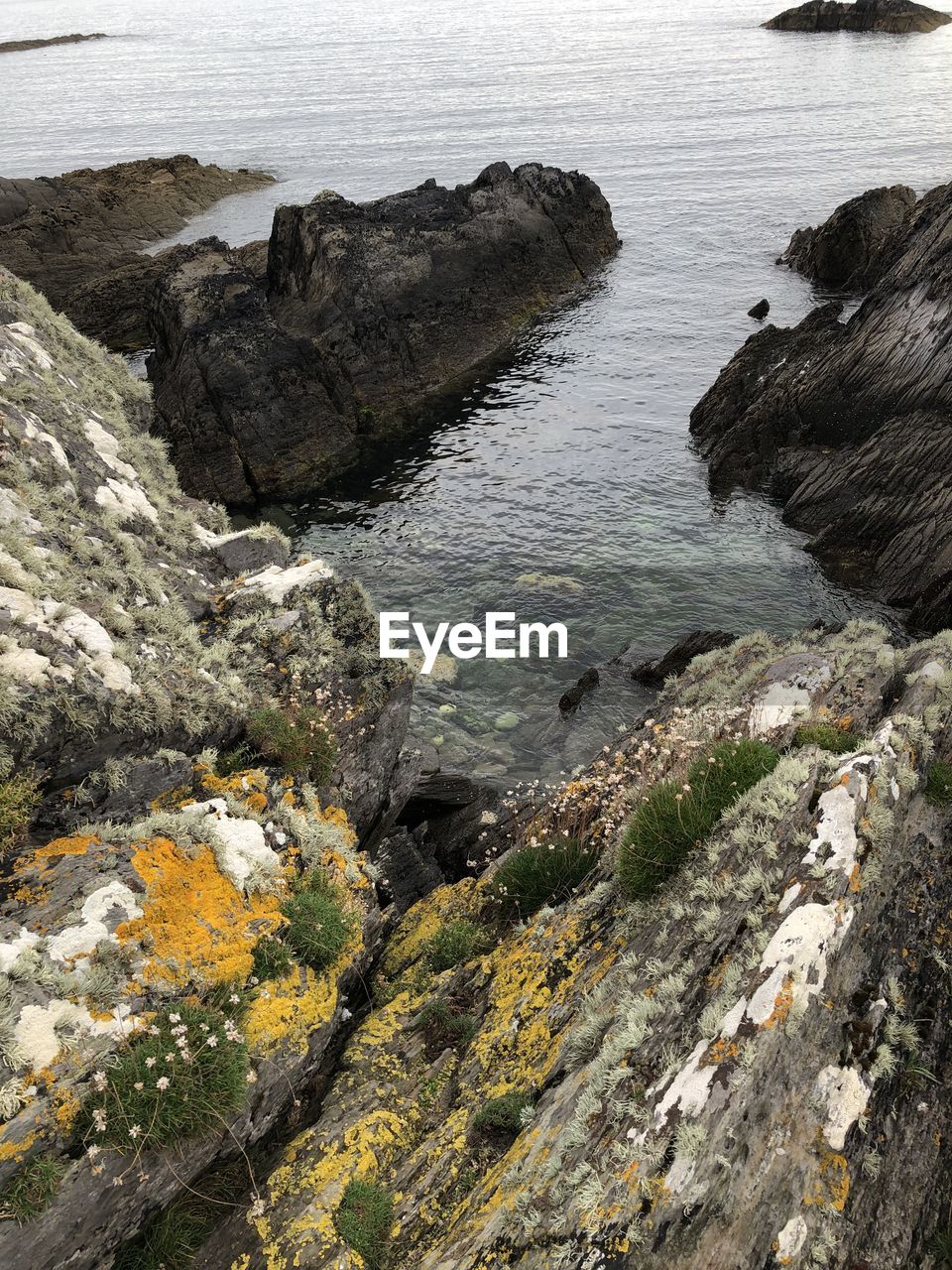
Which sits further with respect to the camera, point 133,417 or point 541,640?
point 541,640

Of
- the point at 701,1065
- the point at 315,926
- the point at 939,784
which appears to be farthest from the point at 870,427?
the point at 701,1065

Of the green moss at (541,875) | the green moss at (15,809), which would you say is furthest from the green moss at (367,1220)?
the green moss at (15,809)

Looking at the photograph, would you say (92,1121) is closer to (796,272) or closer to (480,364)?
(480,364)

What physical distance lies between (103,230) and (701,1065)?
61.9 m

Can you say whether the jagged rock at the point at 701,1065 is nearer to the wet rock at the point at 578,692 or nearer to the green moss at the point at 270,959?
the green moss at the point at 270,959

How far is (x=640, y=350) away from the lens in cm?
4072

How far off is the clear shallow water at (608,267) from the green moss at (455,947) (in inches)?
333

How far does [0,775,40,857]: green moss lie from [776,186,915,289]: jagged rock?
153 feet

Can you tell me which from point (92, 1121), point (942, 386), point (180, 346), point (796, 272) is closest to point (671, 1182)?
point (92, 1121)

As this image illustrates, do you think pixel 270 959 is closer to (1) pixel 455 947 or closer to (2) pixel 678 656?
(1) pixel 455 947

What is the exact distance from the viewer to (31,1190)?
5.94 meters

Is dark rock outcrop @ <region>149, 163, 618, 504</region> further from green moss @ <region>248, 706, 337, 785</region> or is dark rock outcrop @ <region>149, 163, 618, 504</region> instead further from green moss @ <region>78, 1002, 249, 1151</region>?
green moss @ <region>78, 1002, 249, 1151</region>

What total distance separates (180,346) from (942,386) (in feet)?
89.9

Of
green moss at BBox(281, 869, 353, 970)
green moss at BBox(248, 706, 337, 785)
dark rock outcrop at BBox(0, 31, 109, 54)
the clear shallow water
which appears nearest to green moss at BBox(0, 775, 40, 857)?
green moss at BBox(281, 869, 353, 970)
